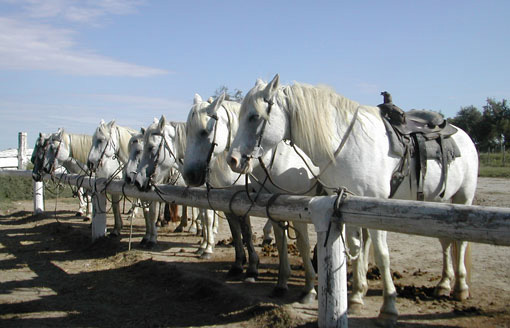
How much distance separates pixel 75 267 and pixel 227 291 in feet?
9.94

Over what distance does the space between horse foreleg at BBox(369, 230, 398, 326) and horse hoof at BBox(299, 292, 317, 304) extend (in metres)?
0.89

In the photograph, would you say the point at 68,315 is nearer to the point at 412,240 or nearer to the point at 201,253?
the point at 201,253

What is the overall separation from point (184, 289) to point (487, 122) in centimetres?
3550

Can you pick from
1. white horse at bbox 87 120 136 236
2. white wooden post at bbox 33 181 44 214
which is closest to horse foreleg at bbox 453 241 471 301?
white horse at bbox 87 120 136 236

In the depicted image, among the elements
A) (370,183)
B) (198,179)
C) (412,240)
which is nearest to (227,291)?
(198,179)

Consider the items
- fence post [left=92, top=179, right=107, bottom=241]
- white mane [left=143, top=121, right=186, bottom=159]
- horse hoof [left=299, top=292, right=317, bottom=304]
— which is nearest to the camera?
horse hoof [left=299, top=292, right=317, bottom=304]

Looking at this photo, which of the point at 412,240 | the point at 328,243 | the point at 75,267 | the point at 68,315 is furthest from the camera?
the point at 412,240

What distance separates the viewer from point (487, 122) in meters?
34.9

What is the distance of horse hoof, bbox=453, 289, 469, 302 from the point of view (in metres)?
4.68

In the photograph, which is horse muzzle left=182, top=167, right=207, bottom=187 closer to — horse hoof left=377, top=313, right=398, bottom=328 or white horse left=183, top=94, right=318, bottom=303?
white horse left=183, top=94, right=318, bottom=303

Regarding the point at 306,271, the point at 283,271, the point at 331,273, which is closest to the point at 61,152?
the point at 283,271

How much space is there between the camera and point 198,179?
4879 mm

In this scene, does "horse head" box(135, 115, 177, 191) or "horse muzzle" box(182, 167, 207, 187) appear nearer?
"horse muzzle" box(182, 167, 207, 187)

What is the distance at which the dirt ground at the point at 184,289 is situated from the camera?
4180 millimetres
